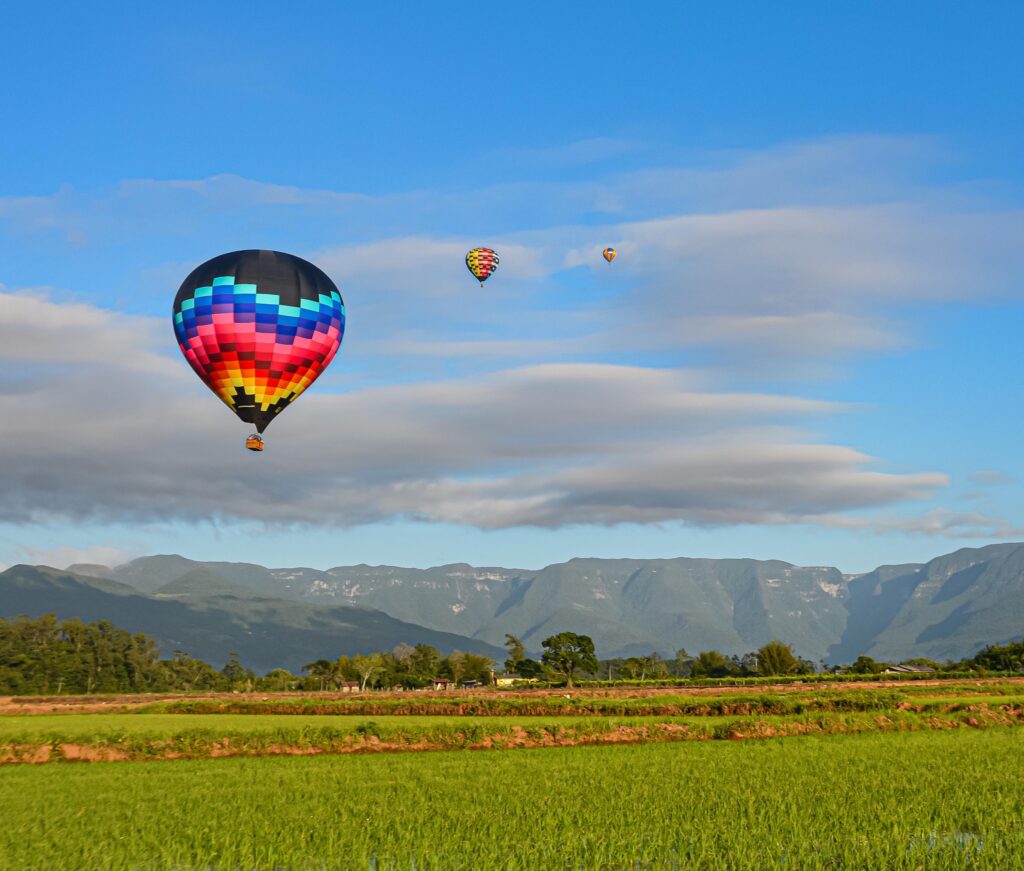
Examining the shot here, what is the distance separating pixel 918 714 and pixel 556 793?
126 feet

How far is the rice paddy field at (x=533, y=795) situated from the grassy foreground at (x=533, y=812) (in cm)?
10

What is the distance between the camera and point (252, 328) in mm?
51562

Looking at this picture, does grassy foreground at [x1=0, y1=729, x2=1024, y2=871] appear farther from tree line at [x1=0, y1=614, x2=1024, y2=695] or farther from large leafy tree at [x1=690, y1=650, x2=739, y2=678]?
large leafy tree at [x1=690, y1=650, x2=739, y2=678]

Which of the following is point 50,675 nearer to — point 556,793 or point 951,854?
point 556,793

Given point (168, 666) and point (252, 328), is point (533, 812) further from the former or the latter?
point (168, 666)

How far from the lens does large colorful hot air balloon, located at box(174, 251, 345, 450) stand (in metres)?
51.6

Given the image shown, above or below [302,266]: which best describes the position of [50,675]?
below

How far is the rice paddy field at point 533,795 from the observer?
2225cm

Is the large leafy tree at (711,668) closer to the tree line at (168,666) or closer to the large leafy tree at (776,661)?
the tree line at (168,666)

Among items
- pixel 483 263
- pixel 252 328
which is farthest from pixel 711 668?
pixel 252 328

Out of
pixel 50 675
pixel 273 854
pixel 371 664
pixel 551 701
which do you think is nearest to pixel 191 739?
pixel 273 854

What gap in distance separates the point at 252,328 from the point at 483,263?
147 feet

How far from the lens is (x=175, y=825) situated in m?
27.0

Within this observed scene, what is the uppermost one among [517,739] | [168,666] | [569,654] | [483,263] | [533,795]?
[483,263]
